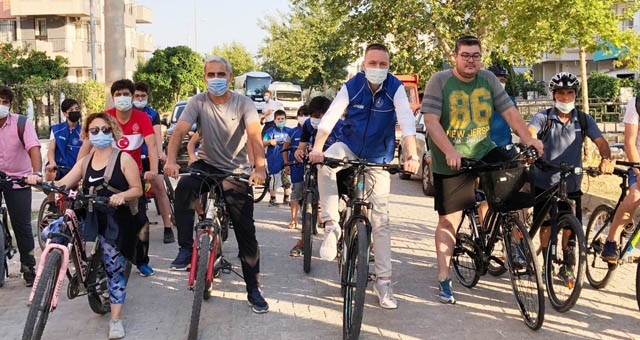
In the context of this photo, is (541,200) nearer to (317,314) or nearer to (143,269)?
(317,314)

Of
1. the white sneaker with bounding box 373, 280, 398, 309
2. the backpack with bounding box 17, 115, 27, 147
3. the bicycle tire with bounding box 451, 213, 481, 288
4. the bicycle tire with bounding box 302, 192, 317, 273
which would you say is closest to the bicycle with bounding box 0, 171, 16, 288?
the backpack with bounding box 17, 115, 27, 147

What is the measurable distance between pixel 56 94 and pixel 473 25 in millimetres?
13035

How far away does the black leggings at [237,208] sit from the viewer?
579 cm

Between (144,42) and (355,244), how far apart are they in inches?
2349

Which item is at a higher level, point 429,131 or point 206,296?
point 429,131

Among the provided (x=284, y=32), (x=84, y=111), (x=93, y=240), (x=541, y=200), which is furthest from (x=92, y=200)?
(x=284, y=32)

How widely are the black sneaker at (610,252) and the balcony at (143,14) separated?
5645 centimetres

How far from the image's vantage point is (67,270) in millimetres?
5371

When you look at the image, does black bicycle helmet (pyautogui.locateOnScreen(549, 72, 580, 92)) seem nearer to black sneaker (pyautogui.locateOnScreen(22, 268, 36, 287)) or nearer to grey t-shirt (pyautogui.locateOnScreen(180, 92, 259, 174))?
grey t-shirt (pyautogui.locateOnScreen(180, 92, 259, 174))

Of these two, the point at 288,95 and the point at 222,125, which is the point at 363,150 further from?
the point at 288,95

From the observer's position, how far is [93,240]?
17.8 ft

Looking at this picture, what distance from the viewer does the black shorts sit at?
594cm

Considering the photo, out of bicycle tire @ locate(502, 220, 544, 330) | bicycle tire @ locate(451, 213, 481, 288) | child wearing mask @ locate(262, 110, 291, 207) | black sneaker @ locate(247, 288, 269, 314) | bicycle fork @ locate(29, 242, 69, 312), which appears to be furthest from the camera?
child wearing mask @ locate(262, 110, 291, 207)

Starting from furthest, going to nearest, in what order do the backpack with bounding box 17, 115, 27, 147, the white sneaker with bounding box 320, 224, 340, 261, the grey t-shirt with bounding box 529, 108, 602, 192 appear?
1. the backpack with bounding box 17, 115, 27, 147
2. the grey t-shirt with bounding box 529, 108, 602, 192
3. the white sneaker with bounding box 320, 224, 340, 261
